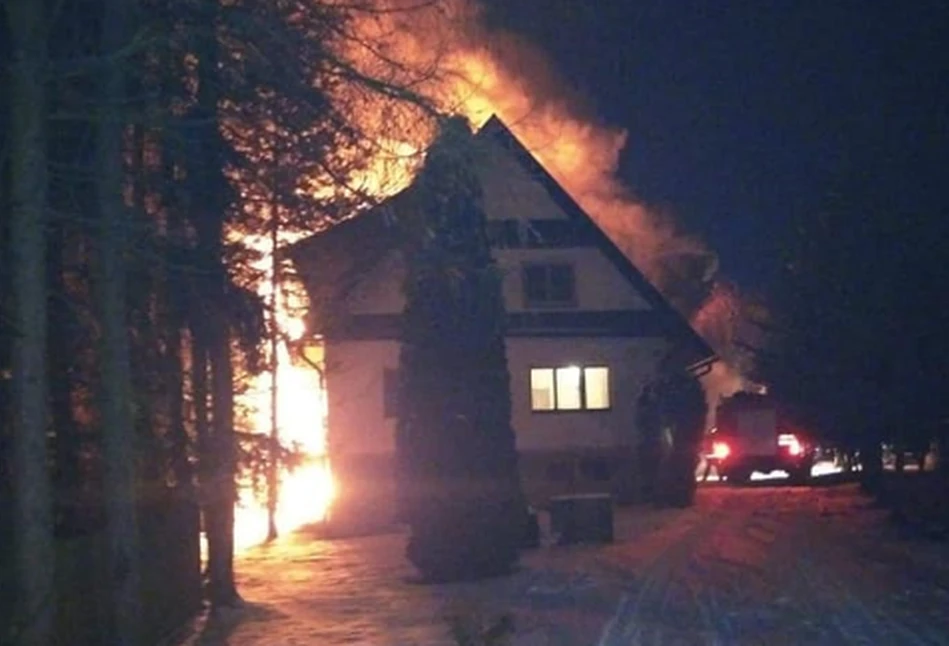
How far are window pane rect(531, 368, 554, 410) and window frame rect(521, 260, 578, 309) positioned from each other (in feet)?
5.15

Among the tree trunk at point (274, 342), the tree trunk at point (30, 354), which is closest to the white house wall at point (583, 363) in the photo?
the tree trunk at point (274, 342)

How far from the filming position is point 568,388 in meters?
43.9

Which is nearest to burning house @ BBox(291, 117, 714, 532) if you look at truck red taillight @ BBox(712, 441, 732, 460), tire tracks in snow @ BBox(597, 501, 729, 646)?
truck red taillight @ BBox(712, 441, 732, 460)

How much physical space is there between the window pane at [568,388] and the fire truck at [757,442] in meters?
7.30

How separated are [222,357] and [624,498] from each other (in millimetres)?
22716

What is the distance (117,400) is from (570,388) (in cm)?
2918

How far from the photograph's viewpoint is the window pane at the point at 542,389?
143 feet

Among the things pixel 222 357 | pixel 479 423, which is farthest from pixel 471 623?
pixel 479 423

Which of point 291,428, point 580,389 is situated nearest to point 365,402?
point 291,428

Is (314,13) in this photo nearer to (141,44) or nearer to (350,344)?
(141,44)

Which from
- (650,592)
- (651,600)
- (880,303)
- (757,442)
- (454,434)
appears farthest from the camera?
(757,442)

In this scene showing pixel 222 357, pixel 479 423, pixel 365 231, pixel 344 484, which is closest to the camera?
pixel 365 231

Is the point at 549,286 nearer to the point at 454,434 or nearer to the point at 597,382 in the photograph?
the point at 597,382

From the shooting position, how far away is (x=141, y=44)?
12.5 metres
